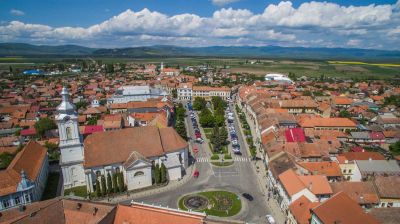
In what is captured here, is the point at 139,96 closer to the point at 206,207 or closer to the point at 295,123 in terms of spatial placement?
the point at 295,123

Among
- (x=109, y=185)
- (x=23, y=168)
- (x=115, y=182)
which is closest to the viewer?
(x=23, y=168)

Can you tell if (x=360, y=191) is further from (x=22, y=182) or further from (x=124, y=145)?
(x=22, y=182)

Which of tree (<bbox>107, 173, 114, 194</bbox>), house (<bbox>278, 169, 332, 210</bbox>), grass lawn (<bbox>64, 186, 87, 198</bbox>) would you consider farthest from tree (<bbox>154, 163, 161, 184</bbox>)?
house (<bbox>278, 169, 332, 210</bbox>)

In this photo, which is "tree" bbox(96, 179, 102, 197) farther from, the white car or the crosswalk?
the white car

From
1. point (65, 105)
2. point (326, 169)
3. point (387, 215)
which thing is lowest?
point (326, 169)

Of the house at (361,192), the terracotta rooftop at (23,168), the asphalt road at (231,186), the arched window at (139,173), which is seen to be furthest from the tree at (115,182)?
the house at (361,192)

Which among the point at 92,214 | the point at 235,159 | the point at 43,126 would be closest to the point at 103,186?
the point at 92,214
